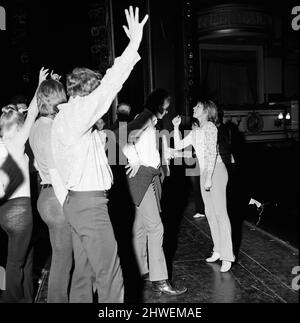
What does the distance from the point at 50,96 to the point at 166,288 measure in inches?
69.1

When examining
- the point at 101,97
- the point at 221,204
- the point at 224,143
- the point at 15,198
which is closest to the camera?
the point at 101,97

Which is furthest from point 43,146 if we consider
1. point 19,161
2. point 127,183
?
point 127,183

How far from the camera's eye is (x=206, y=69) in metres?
15.1

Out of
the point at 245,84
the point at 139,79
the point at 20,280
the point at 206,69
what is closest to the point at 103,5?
the point at 139,79

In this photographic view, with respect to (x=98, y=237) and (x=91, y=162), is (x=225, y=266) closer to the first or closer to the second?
(x=98, y=237)

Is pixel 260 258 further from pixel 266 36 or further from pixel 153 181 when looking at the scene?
pixel 266 36

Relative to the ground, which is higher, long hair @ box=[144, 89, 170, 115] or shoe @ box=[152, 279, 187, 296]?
long hair @ box=[144, 89, 170, 115]

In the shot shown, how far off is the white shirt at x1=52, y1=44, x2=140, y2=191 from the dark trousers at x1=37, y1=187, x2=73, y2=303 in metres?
0.36

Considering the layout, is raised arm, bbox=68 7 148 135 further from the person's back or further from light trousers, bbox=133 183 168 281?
the person's back

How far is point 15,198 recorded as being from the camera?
2.57 m

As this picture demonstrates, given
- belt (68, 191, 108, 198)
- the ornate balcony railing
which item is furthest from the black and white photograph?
the ornate balcony railing

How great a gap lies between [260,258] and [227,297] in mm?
946

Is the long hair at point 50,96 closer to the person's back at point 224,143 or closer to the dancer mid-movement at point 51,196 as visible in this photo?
the dancer mid-movement at point 51,196

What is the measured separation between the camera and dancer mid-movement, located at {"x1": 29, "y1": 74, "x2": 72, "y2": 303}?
96.3 inches
